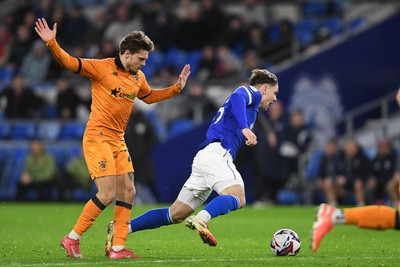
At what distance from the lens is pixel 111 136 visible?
9.80m

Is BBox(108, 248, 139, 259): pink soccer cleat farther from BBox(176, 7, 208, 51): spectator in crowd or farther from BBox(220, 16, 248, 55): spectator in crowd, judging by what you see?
BBox(176, 7, 208, 51): spectator in crowd

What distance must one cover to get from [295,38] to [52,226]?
10.4 m

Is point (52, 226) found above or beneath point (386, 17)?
beneath

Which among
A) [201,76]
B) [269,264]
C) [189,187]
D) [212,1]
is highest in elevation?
[212,1]

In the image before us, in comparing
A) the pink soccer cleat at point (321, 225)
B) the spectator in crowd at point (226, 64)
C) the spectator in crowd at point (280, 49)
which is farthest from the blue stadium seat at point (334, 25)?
the pink soccer cleat at point (321, 225)

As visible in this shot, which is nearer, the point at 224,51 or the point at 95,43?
the point at 224,51

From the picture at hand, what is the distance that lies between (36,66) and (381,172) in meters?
9.77

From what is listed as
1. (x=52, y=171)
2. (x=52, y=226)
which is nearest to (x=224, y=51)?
(x=52, y=171)

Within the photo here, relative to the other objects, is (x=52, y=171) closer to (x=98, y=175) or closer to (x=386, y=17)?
(x=386, y=17)

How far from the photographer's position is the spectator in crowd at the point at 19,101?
23625mm

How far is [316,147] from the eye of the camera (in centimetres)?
2220

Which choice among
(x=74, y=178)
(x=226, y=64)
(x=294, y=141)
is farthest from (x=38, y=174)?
(x=294, y=141)

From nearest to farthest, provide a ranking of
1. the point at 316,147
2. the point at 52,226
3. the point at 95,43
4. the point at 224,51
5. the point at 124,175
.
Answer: the point at 124,175 → the point at 52,226 → the point at 316,147 → the point at 224,51 → the point at 95,43

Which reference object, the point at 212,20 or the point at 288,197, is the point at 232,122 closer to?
the point at 288,197
